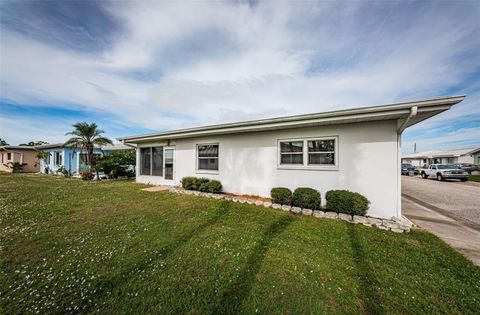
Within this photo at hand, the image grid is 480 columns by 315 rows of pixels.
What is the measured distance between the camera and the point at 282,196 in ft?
20.8

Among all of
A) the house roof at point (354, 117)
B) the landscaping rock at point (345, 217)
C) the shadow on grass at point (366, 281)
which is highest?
the house roof at point (354, 117)

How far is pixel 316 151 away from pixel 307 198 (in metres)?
1.78

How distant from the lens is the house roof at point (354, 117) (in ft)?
14.1

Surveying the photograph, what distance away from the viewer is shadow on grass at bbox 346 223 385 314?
85.4 inches

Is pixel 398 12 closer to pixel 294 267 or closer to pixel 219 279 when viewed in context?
pixel 294 267

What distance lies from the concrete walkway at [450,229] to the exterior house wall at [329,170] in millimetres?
910

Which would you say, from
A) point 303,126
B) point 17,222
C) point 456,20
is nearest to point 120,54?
point 17,222

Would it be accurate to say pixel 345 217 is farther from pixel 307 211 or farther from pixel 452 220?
pixel 452 220

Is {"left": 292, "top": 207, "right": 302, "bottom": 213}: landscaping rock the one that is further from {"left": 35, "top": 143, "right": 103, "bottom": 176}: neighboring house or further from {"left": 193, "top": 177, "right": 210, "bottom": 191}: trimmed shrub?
{"left": 35, "top": 143, "right": 103, "bottom": 176}: neighboring house

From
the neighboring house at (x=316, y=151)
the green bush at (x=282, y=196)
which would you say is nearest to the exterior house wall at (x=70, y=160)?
the neighboring house at (x=316, y=151)

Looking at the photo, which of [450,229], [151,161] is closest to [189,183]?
[151,161]

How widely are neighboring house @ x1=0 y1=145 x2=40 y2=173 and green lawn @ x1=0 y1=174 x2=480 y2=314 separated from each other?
26116mm

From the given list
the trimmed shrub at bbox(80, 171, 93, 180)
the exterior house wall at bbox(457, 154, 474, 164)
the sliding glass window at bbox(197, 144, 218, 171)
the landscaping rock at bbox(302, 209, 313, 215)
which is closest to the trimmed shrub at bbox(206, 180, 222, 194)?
the sliding glass window at bbox(197, 144, 218, 171)

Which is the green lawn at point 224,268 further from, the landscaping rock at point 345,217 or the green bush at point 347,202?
the green bush at point 347,202
